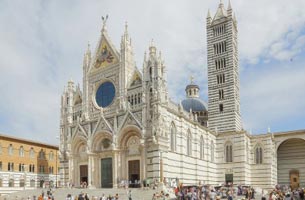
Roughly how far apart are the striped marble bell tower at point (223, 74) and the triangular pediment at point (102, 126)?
17548 mm

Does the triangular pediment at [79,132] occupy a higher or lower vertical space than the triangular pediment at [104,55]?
lower

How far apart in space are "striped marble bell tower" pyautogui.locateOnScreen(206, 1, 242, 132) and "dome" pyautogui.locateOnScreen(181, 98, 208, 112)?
33.5 feet

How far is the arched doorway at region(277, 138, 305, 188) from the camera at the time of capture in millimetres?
50250

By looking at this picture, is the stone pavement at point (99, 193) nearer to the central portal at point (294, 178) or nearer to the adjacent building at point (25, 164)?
the adjacent building at point (25, 164)

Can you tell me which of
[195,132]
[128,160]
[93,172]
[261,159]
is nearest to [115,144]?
[128,160]

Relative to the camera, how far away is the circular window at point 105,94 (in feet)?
129

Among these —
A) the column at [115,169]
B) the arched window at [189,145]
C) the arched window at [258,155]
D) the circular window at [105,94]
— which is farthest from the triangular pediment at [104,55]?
the arched window at [258,155]

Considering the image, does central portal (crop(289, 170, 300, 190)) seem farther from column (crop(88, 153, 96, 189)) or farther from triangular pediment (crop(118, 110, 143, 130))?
column (crop(88, 153, 96, 189))

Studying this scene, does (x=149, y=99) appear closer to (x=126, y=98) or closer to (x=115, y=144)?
(x=126, y=98)

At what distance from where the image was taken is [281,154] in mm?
52312

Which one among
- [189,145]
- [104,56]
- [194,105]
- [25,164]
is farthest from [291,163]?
[25,164]

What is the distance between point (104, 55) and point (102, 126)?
870cm

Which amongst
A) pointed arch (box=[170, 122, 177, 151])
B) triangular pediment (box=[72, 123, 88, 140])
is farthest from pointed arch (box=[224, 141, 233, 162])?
triangular pediment (box=[72, 123, 88, 140])

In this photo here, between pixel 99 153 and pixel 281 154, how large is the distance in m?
28.8
